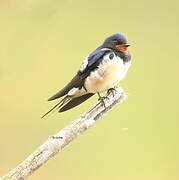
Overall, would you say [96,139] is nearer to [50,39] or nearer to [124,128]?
[124,128]

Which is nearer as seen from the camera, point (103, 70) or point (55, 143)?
point (55, 143)

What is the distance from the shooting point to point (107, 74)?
1897 mm

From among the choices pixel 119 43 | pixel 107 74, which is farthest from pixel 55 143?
pixel 119 43

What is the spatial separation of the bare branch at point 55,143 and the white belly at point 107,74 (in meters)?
0.07

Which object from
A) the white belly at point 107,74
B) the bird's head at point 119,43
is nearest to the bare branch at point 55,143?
the white belly at point 107,74

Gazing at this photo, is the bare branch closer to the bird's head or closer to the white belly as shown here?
the white belly

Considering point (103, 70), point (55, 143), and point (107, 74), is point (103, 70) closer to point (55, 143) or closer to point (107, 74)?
point (107, 74)

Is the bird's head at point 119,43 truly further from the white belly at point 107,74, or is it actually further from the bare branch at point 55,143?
the bare branch at point 55,143

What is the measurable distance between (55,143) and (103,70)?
0.38m

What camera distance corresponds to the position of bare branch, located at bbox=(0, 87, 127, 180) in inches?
62.5

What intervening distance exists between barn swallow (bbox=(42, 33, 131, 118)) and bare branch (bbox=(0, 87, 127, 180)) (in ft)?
0.26

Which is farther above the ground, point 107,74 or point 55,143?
point 107,74

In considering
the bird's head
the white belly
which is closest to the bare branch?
the white belly

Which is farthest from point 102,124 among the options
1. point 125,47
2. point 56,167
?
point 125,47
